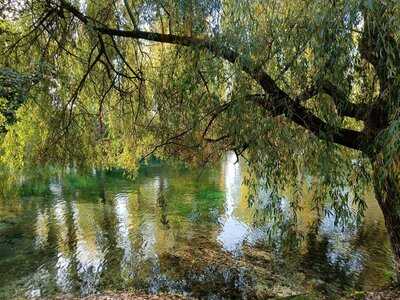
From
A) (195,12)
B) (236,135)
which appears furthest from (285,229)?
(195,12)

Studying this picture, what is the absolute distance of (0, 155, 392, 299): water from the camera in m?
7.18

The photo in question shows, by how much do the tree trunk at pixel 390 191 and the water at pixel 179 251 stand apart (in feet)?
4.04

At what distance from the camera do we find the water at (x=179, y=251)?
7.18 meters

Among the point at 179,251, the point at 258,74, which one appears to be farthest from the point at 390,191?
the point at 179,251

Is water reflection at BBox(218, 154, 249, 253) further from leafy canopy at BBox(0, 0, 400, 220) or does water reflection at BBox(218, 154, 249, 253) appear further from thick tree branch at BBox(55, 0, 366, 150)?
thick tree branch at BBox(55, 0, 366, 150)

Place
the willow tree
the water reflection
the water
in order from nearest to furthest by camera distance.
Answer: the willow tree < the water < the water reflection

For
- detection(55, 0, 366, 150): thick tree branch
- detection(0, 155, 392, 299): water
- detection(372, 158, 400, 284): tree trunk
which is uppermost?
detection(55, 0, 366, 150): thick tree branch

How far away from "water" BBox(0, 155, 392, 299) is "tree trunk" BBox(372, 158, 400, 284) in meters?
1.23

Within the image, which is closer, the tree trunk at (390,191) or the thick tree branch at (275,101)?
the tree trunk at (390,191)

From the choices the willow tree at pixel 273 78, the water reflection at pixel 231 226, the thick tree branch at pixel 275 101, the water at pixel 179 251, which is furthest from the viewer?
the water reflection at pixel 231 226

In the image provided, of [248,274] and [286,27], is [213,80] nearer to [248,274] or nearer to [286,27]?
[286,27]

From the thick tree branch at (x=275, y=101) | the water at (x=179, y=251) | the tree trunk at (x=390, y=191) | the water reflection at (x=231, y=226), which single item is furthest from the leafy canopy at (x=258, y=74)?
the water reflection at (x=231, y=226)

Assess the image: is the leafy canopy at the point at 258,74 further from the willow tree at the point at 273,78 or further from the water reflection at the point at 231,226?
the water reflection at the point at 231,226

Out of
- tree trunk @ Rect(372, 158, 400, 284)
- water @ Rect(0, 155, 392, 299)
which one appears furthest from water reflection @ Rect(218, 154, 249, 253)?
tree trunk @ Rect(372, 158, 400, 284)
